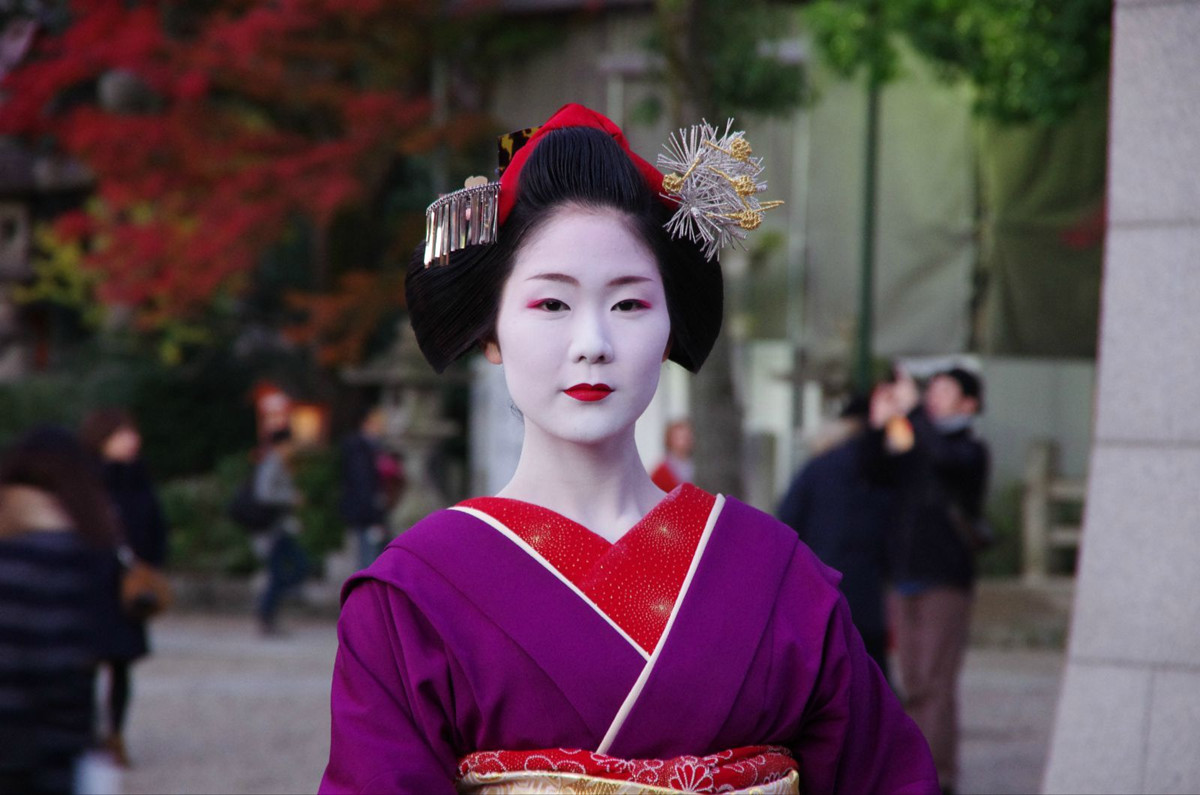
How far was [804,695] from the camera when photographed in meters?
2.24

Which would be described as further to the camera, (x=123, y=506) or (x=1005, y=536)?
(x=1005, y=536)

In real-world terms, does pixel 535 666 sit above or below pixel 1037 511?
above

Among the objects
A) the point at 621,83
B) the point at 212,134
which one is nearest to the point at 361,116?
the point at 212,134

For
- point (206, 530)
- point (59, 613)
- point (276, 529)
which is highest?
point (59, 613)

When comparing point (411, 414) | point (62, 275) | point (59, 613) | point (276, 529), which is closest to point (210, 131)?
point (411, 414)

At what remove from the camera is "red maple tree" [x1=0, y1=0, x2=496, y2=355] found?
35.5 feet

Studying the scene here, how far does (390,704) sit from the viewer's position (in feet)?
7.01

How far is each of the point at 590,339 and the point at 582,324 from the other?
0.03m

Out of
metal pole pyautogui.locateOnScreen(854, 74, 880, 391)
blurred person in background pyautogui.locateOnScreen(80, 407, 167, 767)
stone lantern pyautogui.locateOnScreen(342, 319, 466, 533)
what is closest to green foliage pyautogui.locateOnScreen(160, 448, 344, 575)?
stone lantern pyautogui.locateOnScreen(342, 319, 466, 533)

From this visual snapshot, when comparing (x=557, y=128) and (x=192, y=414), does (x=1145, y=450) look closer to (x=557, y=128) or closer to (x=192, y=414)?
(x=557, y=128)

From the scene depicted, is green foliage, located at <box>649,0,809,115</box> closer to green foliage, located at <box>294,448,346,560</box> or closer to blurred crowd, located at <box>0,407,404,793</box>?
blurred crowd, located at <box>0,407,404,793</box>

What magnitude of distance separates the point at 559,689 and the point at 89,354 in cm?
1520

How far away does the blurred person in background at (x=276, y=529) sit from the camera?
34.7ft

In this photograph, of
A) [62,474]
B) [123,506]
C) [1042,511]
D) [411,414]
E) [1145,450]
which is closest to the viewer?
[1145,450]
